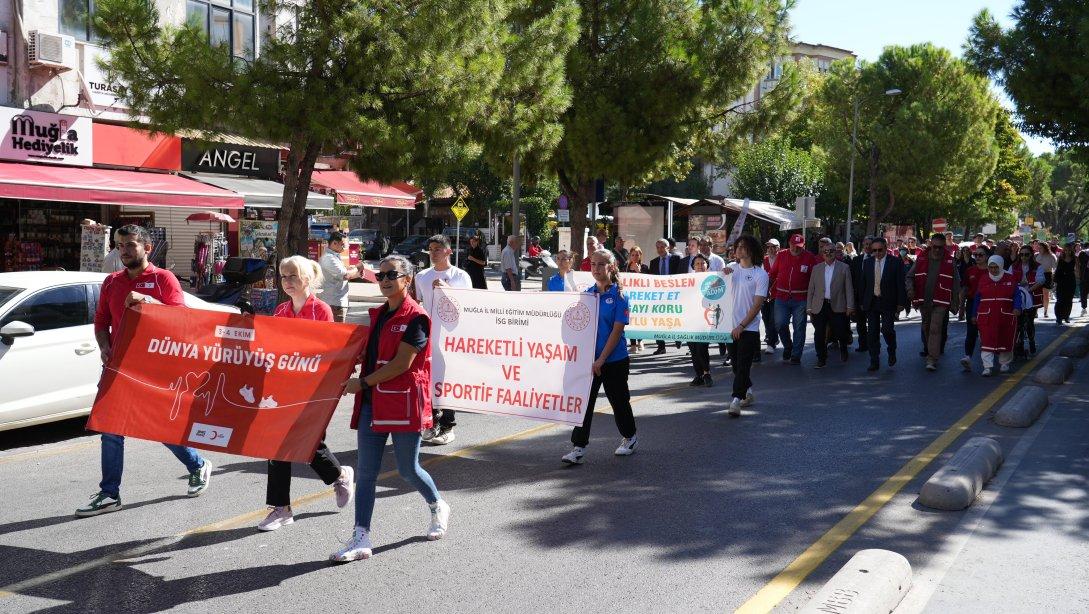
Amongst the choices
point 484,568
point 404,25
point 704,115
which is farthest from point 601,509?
point 704,115

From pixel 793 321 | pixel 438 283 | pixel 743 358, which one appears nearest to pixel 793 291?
pixel 793 321

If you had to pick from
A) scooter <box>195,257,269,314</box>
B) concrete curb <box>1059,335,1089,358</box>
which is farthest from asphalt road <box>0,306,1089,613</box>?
scooter <box>195,257,269,314</box>

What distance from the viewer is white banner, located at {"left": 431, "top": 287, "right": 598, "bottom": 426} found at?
7.70 metres

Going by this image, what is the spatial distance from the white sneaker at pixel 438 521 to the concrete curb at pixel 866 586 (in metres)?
2.11

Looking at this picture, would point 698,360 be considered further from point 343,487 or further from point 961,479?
point 343,487

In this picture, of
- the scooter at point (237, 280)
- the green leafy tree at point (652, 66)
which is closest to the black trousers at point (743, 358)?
the scooter at point (237, 280)

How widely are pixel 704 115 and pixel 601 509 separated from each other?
675 inches

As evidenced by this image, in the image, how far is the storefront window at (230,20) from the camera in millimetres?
21359

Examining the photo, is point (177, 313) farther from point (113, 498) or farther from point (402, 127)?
point (402, 127)

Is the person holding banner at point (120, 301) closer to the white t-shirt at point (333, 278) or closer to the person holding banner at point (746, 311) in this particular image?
the person holding banner at point (746, 311)

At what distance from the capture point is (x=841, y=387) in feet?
39.2

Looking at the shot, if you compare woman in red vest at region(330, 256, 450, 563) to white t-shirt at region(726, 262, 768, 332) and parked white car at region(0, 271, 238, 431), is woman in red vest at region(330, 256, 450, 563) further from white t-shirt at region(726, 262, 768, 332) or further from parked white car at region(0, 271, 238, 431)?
white t-shirt at region(726, 262, 768, 332)

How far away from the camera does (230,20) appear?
2219 cm

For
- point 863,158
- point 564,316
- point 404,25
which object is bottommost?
point 564,316
